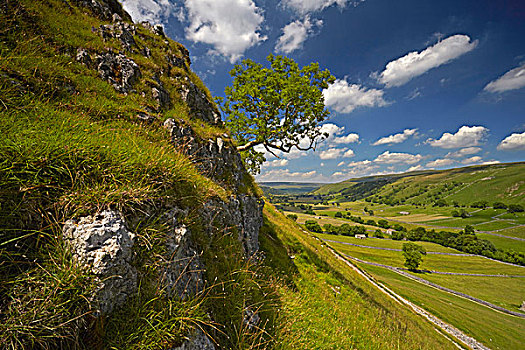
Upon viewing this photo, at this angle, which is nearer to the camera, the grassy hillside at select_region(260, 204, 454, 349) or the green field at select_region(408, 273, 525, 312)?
the grassy hillside at select_region(260, 204, 454, 349)

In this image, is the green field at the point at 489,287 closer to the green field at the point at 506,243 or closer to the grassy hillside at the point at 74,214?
the green field at the point at 506,243

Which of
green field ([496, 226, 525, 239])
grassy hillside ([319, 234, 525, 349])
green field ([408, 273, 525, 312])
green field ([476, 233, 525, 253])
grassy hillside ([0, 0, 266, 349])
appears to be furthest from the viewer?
green field ([496, 226, 525, 239])

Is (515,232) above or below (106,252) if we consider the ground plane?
below

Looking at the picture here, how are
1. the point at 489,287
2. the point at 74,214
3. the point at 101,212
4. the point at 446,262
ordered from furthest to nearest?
the point at 446,262 < the point at 489,287 < the point at 101,212 < the point at 74,214

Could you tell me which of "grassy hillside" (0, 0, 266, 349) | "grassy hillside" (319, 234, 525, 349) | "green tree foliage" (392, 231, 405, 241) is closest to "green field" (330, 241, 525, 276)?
"grassy hillside" (319, 234, 525, 349)

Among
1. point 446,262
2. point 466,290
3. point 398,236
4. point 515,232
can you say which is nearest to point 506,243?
point 515,232

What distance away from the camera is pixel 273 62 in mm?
16406

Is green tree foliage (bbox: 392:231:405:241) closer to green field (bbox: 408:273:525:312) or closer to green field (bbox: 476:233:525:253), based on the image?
green field (bbox: 476:233:525:253)

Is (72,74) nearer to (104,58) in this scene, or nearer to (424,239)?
(104,58)

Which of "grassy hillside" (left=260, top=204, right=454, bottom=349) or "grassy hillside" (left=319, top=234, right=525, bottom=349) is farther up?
"grassy hillside" (left=260, top=204, right=454, bottom=349)

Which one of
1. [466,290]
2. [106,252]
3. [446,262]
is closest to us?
[106,252]

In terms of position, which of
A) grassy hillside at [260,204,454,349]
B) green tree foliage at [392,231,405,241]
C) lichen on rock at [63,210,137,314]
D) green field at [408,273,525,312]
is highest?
lichen on rock at [63,210,137,314]

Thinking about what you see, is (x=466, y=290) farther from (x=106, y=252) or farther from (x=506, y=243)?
(x=506, y=243)

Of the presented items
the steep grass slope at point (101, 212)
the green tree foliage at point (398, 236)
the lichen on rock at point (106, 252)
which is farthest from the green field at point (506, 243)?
the lichen on rock at point (106, 252)
